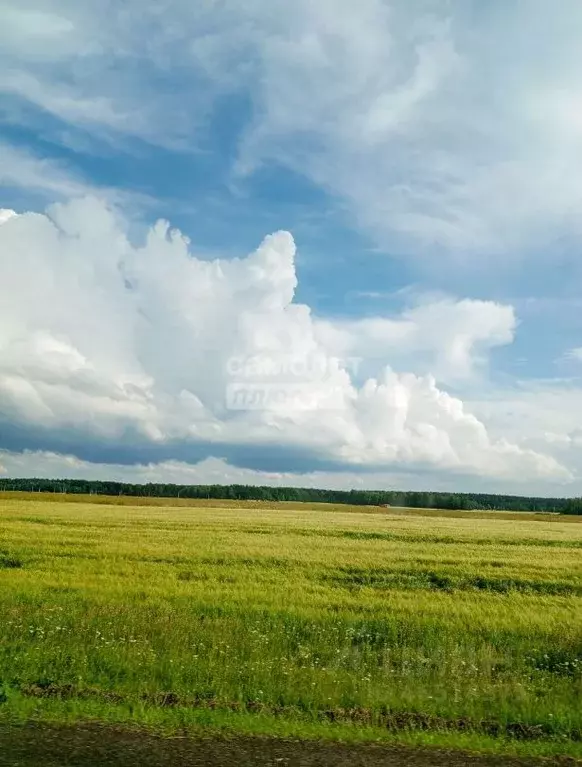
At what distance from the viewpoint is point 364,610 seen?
60.8 feet

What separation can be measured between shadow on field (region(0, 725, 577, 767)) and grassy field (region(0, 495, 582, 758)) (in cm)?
44

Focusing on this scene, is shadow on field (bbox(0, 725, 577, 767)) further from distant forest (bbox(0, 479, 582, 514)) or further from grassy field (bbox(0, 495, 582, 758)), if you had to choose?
distant forest (bbox(0, 479, 582, 514))

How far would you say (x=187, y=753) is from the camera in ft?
26.9

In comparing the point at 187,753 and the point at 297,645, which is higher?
the point at 187,753

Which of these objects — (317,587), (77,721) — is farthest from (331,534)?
(77,721)

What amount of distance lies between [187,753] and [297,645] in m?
6.59

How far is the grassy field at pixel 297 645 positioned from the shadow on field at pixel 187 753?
0.44 m

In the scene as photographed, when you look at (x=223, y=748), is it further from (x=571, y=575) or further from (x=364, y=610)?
(x=571, y=575)

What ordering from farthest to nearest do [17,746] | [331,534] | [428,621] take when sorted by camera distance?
[331,534] → [428,621] → [17,746]

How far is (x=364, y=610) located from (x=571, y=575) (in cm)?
1210

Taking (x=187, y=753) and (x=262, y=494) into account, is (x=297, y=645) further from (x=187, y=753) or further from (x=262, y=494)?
(x=262, y=494)

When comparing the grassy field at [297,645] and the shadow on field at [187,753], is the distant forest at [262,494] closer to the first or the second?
the grassy field at [297,645]

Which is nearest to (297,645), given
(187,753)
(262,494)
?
(187,753)

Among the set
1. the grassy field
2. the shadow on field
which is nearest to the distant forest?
the grassy field
